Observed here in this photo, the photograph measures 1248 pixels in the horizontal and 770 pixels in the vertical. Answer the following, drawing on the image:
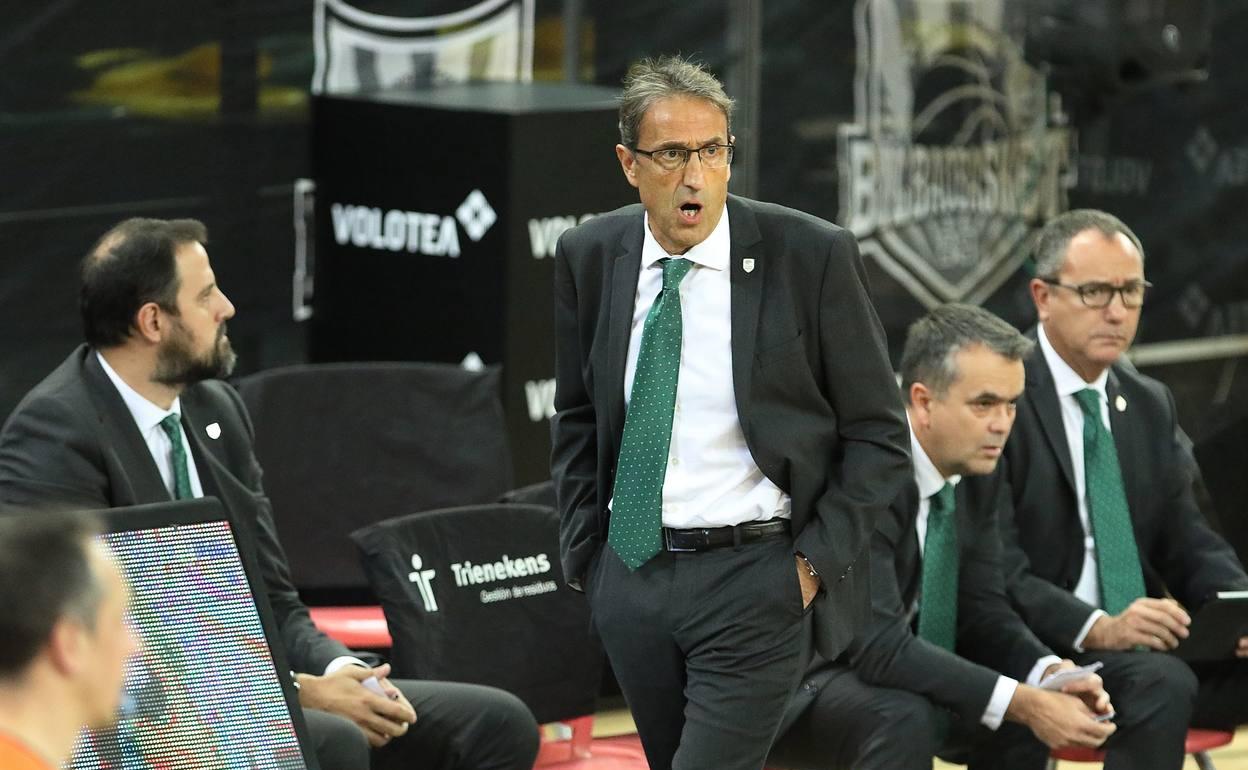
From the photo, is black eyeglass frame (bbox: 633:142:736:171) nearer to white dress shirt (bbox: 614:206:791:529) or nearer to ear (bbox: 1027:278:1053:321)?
white dress shirt (bbox: 614:206:791:529)

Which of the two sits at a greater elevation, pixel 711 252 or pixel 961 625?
pixel 711 252

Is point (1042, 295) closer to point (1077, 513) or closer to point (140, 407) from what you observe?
point (1077, 513)

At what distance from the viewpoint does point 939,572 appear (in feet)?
14.3

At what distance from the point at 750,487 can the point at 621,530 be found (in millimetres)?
224

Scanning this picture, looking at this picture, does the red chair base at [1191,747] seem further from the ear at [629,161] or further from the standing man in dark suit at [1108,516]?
the ear at [629,161]

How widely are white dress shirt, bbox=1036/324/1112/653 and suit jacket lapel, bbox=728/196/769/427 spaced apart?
1.55 metres

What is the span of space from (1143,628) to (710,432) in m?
1.58

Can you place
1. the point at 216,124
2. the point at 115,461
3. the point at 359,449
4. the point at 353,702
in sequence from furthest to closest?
1. the point at 216,124
2. the point at 359,449
3. the point at 353,702
4. the point at 115,461

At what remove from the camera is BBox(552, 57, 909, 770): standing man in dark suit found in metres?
3.30

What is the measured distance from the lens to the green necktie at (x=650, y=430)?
3.32 meters

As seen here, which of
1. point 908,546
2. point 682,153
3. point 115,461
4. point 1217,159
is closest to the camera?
point 682,153

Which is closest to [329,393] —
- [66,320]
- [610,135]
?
[66,320]

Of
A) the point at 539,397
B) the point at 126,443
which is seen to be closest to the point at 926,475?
the point at 539,397

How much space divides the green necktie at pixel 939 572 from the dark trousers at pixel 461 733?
0.90 metres
